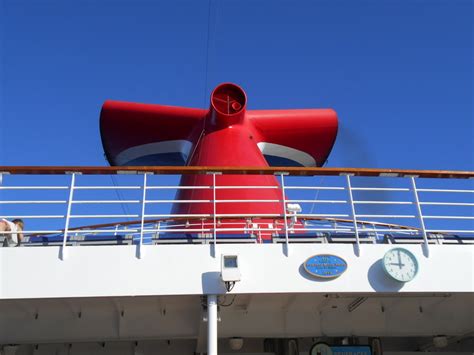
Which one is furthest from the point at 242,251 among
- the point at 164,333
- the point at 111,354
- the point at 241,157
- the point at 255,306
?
the point at 241,157

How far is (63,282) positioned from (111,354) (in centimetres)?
177

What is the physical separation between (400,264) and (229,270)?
140 cm

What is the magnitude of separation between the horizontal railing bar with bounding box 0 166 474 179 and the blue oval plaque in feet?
2.51

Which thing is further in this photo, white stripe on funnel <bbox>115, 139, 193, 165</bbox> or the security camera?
white stripe on funnel <bbox>115, 139, 193, 165</bbox>

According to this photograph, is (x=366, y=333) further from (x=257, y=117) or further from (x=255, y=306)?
(x=257, y=117)

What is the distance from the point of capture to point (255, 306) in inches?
175

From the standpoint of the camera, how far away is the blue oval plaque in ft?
12.3

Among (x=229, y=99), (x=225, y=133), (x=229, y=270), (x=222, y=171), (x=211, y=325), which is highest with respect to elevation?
(x=229, y=99)

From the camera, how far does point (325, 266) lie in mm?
3775

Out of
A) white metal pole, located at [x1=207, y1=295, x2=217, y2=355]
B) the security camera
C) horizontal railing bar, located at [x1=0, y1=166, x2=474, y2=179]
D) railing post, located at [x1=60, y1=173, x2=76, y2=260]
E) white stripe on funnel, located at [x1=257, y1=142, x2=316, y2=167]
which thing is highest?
white stripe on funnel, located at [x1=257, y1=142, x2=316, y2=167]

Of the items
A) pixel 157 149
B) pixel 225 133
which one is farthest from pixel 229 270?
pixel 157 149

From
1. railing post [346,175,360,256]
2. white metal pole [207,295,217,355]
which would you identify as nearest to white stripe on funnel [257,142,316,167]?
railing post [346,175,360,256]

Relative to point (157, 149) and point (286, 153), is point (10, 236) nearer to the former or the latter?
point (157, 149)

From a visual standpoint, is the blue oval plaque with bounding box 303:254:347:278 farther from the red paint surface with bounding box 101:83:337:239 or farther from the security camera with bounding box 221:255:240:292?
the red paint surface with bounding box 101:83:337:239
